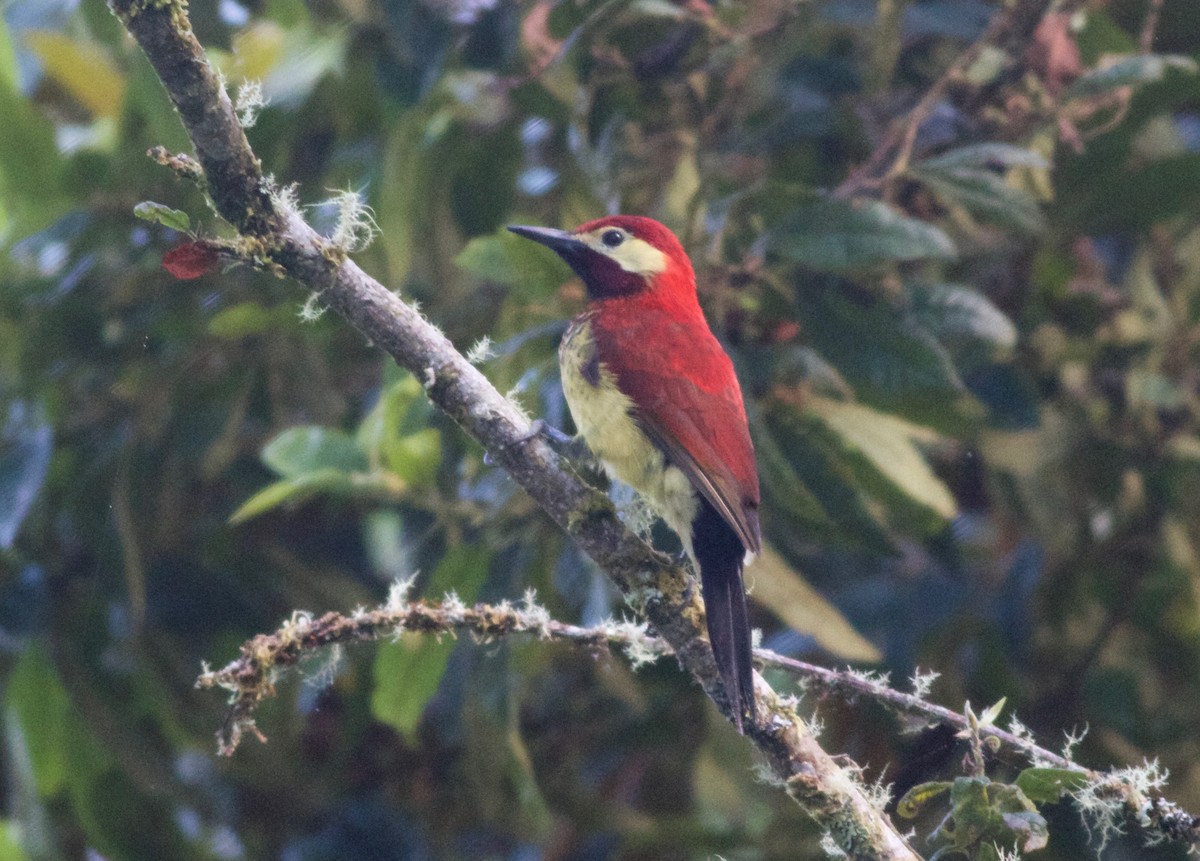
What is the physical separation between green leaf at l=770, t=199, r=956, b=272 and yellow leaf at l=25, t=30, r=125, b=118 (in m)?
2.04

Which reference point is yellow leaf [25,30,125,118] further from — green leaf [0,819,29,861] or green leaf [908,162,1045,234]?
green leaf [908,162,1045,234]

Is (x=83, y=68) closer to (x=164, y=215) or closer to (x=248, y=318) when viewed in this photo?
(x=248, y=318)

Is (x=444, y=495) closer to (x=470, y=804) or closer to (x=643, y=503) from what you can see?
(x=643, y=503)

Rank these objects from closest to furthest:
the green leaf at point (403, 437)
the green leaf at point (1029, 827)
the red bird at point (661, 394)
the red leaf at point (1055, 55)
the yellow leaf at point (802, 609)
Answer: the green leaf at point (1029, 827) < the red bird at point (661, 394) < the yellow leaf at point (802, 609) < the green leaf at point (403, 437) < the red leaf at point (1055, 55)

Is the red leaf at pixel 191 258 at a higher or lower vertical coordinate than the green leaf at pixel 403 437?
higher

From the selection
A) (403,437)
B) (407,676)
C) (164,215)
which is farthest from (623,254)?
(164,215)

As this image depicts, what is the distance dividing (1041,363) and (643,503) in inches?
71.2

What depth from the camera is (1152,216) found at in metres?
3.26

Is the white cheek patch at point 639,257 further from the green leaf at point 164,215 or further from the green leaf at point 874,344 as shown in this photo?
the green leaf at point 164,215

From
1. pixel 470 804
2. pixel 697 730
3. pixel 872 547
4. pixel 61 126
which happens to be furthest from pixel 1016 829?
pixel 61 126

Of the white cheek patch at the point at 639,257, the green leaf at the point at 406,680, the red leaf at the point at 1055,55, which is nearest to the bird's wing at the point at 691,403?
the white cheek patch at the point at 639,257

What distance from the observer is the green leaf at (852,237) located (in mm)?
2498

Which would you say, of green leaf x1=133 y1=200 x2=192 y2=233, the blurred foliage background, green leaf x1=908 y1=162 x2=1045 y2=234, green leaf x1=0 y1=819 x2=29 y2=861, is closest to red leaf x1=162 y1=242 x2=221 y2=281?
green leaf x1=133 y1=200 x2=192 y2=233

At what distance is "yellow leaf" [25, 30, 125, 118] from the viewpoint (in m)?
3.51
